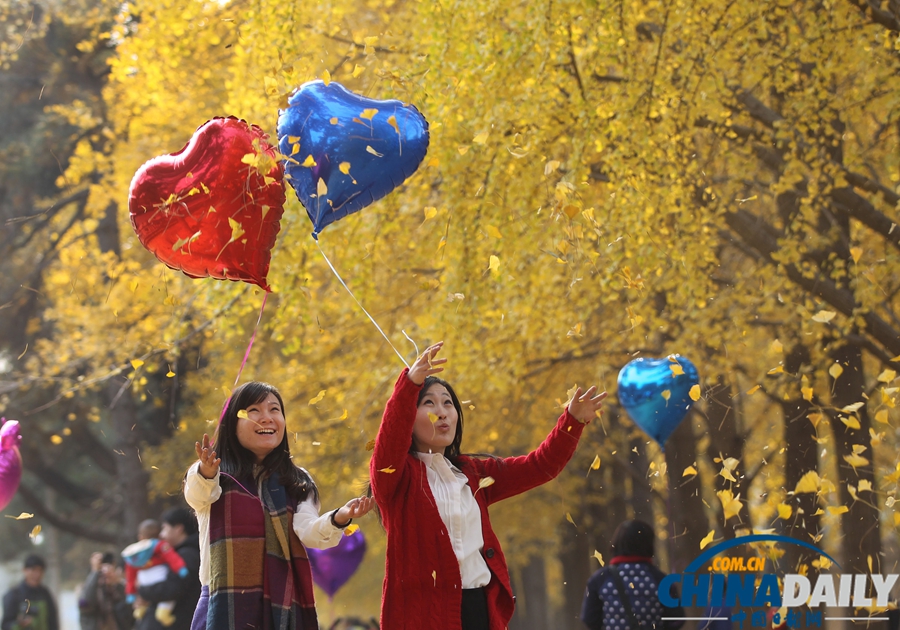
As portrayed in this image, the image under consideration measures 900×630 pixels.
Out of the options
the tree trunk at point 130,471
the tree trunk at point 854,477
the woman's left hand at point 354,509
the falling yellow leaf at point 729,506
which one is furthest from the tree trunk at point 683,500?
the tree trunk at point 130,471

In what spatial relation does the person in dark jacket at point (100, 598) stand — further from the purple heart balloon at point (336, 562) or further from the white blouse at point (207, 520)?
the white blouse at point (207, 520)

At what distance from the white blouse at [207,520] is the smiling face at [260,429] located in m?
0.24

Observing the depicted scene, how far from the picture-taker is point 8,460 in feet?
18.8

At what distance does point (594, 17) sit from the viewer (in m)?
5.83

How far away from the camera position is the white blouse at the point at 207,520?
122 inches

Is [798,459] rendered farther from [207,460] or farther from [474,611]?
[207,460]

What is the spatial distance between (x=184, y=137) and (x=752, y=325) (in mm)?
5893

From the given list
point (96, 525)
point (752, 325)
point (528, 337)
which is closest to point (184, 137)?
point (528, 337)

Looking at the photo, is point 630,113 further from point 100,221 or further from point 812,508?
point 100,221

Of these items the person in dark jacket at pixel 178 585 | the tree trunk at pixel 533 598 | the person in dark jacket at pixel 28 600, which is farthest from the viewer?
the tree trunk at pixel 533 598

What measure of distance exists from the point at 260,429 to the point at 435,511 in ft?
2.27

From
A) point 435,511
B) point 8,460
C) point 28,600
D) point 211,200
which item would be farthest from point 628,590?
point 28,600

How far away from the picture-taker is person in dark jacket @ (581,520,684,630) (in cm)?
498

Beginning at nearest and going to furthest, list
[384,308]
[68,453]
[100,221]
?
1. [384,308]
2. [100,221]
3. [68,453]
